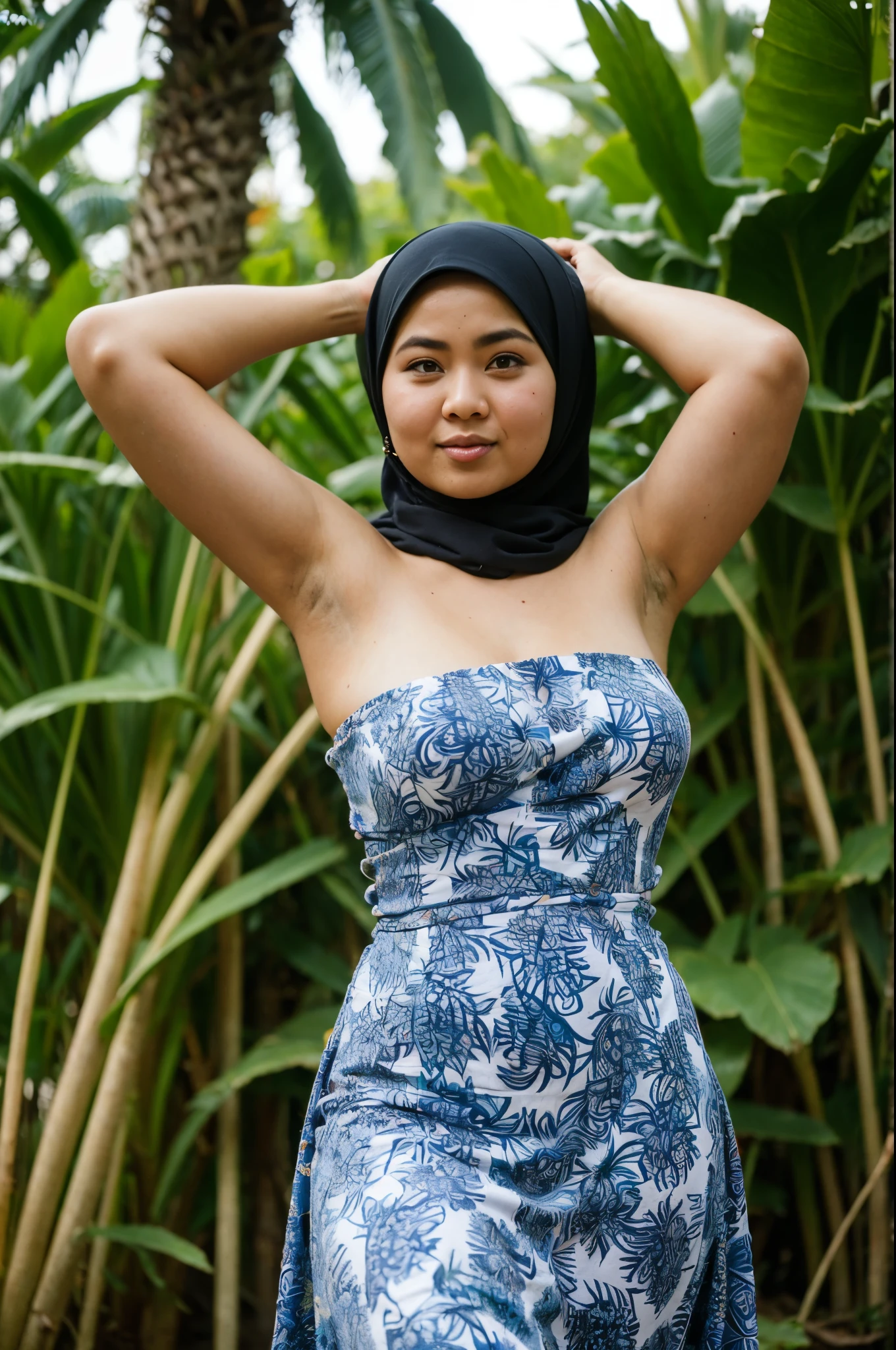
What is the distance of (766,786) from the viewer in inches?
103

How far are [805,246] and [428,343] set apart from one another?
46.4 inches

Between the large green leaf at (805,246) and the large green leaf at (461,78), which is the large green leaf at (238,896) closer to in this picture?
the large green leaf at (805,246)

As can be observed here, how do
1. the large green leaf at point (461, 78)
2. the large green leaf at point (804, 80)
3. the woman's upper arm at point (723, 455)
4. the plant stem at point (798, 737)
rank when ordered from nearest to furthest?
the woman's upper arm at point (723, 455) < the large green leaf at point (804, 80) < the plant stem at point (798, 737) < the large green leaf at point (461, 78)

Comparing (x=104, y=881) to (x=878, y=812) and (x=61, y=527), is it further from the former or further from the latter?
(x=878, y=812)

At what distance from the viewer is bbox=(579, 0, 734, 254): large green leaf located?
6.83 ft

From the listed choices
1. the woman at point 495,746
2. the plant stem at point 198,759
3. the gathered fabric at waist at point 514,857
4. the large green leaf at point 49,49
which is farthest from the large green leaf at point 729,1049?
the large green leaf at point 49,49

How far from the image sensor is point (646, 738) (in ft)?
4.07

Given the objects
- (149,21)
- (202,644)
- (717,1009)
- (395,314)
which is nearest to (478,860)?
(395,314)

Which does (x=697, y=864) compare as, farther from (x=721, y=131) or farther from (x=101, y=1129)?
(x=721, y=131)

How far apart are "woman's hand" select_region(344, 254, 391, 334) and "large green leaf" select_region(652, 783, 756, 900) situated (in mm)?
1471

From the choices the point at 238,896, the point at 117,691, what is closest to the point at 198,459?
Result: the point at 117,691

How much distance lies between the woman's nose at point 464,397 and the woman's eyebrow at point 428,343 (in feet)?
0.10

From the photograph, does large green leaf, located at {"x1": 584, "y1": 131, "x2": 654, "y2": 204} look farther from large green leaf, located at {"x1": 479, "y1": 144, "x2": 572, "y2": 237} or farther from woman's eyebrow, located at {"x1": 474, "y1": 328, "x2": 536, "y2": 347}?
woman's eyebrow, located at {"x1": 474, "y1": 328, "x2": 536, "y2": 347}

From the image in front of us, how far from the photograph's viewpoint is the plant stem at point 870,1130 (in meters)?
2.40
